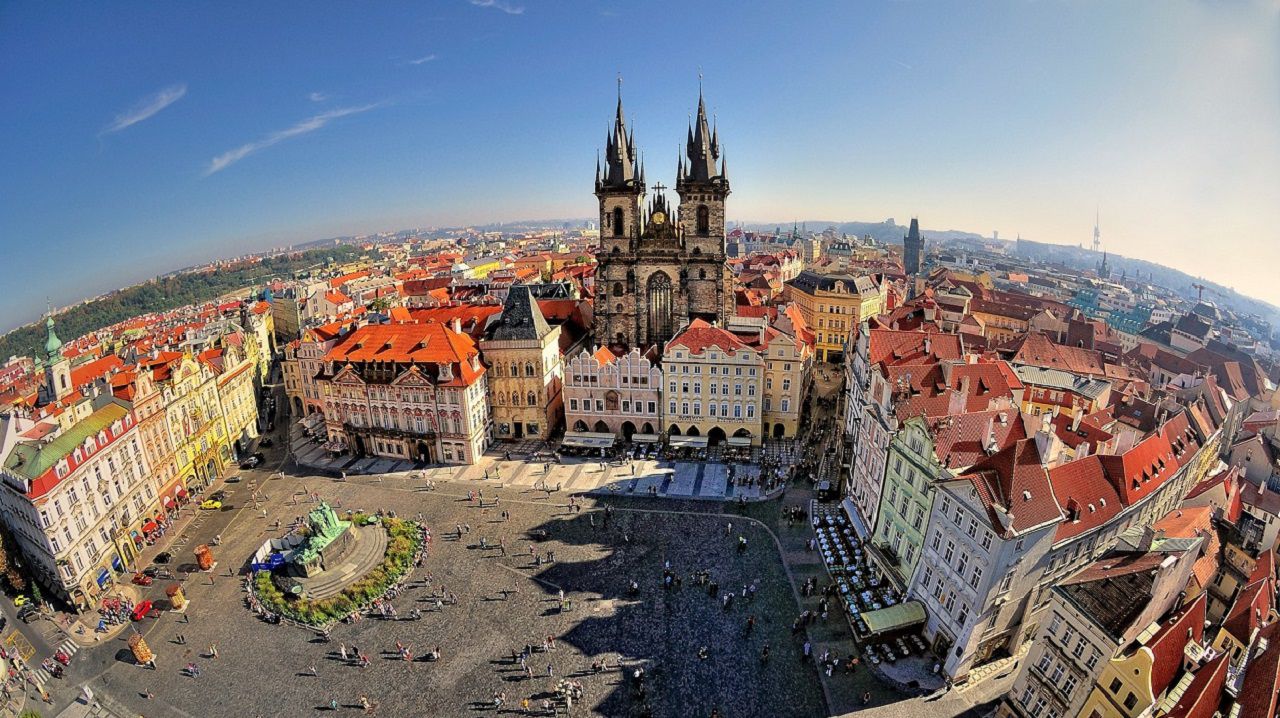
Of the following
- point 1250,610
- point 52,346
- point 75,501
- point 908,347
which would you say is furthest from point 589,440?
point 52,346

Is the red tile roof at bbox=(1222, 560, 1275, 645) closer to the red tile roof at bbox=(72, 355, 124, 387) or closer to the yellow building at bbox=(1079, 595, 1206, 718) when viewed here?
the yellow building at bbox=(1079, 595, 1206, 718)

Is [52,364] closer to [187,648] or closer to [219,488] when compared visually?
[219,488]

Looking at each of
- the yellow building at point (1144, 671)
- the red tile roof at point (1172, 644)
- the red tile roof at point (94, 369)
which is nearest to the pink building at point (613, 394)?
the yellow building at point (1144, 671)

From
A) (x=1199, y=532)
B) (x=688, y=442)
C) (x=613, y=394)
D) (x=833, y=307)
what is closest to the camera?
(x=1199, y=532)

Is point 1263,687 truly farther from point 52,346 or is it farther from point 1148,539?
point 52,346

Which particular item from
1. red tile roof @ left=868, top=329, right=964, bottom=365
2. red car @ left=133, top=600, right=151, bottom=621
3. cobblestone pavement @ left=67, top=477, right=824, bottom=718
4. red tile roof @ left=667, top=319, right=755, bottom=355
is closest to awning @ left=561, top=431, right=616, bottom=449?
red tile roof @ left=667, top=319, right=755, bottom=355

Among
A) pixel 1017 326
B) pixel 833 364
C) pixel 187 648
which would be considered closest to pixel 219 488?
pixel 187 648
